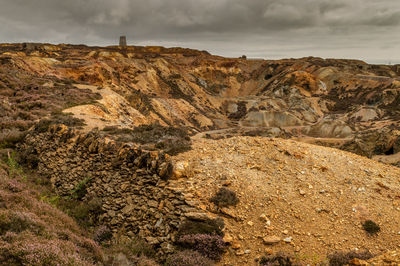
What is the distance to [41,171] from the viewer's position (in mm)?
12133

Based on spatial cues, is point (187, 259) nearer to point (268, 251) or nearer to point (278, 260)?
point (268, 251)

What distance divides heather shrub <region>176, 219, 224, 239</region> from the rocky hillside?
18.9 metres

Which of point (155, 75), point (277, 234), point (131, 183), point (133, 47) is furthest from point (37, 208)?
point (133, 47)

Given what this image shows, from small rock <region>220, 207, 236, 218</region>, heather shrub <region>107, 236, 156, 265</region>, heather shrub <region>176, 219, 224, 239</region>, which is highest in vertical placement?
small rock <region>220, 207, 236, 218</region>

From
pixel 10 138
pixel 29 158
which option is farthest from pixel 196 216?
pixel 10 138

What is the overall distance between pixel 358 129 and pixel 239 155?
165 feet

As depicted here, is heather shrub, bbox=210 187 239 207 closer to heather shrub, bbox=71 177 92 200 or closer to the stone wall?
the stone wall

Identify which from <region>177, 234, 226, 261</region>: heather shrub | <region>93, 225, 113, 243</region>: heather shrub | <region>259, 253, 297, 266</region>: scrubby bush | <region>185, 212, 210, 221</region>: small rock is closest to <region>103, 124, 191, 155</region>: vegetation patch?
<region>185, 212, 210, 221</region>: small rock

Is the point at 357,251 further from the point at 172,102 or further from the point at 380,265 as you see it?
the point at 172,102

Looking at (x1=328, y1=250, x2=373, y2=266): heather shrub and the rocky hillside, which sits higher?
the rocky hillside

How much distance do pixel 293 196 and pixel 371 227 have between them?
2.59 metres

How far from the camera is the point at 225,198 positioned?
8141mm

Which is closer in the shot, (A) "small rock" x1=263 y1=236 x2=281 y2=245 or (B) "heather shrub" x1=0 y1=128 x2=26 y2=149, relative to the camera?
(A) "small rock" x1=263 y1=236 x2=281 y2=245

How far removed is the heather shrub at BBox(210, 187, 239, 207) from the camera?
8.09m
